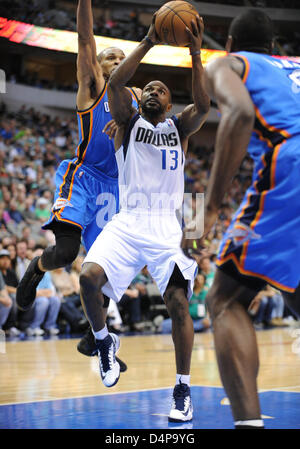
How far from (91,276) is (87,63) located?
1.65 m

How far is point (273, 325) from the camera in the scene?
12.6 m

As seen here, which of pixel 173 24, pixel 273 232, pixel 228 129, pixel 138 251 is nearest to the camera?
pixel 228 129

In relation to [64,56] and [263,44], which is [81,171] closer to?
[263,44]

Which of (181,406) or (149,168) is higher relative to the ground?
(149,168)

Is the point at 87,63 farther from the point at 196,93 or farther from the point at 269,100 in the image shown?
the point at 269,100

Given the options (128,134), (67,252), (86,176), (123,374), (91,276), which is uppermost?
(128,134)

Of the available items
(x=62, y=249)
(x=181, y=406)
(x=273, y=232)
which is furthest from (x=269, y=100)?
(x=62, y=249)

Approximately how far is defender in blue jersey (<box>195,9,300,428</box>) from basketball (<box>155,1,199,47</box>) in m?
1.28

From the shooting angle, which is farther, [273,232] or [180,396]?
[180,396]

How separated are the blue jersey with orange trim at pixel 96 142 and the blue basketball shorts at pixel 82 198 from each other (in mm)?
55

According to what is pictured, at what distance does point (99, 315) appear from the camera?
14.0ft

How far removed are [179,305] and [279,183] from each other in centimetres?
161

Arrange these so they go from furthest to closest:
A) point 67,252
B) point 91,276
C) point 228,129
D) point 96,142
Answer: point 96,142, point 67,252, point 91,276, point 228,129
